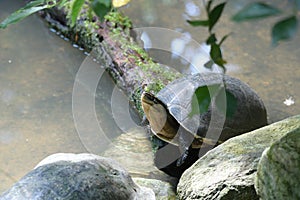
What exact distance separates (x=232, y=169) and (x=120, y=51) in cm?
152

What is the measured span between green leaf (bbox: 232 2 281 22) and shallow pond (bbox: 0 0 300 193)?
2012mm

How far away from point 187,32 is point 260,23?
1.86 ft

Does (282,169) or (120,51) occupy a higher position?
(282,169)

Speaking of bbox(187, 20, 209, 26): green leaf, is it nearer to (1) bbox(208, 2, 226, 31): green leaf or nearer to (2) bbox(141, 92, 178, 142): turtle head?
(1) bbox(208, 2, 226, 31): green leaf

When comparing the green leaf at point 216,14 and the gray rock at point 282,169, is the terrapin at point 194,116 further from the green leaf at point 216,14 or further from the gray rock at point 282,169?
the green leaf at point 216,14

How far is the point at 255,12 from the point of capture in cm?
42

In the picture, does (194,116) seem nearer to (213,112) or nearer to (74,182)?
(213,112)

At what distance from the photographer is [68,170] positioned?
1.68 m

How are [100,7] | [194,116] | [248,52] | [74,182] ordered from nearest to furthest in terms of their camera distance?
[100,7] → [74,182] → [194,116] → [248,52]

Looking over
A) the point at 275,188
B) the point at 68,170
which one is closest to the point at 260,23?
the point at 68,170

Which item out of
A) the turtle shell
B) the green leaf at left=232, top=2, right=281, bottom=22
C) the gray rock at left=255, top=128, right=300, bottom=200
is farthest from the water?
the green leaf at left=232, top=2, right=281, bottom=22

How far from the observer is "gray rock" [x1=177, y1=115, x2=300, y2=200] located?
1.62 meters

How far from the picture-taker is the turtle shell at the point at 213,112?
2.22 meters

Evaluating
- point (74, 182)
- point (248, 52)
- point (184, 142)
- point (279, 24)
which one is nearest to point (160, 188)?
point (184, 142)
